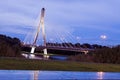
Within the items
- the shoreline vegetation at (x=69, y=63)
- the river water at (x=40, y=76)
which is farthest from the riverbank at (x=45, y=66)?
the river water at (x=40, y=76)

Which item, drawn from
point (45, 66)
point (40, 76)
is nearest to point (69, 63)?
point (45, 66)

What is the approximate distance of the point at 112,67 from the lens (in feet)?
144

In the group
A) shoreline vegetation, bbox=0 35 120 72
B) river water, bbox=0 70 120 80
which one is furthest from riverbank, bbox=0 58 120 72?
river water, bbox=0 70 120 80

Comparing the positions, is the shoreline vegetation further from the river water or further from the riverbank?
the river water

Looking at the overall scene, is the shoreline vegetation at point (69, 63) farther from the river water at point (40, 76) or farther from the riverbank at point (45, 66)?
the river water at point (40, 76)

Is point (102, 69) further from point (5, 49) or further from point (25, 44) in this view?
point (25, 44)

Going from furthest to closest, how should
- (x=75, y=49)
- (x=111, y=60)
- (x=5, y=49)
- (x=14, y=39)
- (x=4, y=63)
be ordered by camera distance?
1. (x=14, y=39)
2. (x=75, y=49)
3. (x=111, y=60)
4. (x=5, y=49)
5. (x=4, y=63)

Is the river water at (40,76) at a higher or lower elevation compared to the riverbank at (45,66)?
lower

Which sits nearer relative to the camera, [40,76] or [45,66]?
[40,76]

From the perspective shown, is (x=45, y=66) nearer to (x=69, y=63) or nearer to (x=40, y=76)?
(x=69, y=63)

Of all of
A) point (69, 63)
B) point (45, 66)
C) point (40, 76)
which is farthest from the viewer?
point (69, 63)

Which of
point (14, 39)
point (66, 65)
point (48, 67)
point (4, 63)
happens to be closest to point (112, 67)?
point (66, 65)

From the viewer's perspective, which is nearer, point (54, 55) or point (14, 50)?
point (14, 50)

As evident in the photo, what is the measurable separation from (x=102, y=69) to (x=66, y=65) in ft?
11.5
